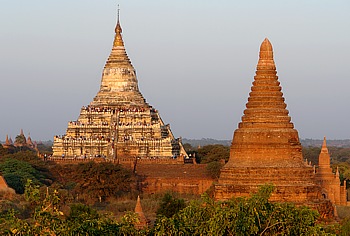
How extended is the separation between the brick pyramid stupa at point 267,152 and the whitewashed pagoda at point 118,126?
26.1 meters

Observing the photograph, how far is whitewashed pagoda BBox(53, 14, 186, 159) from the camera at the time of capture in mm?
76625

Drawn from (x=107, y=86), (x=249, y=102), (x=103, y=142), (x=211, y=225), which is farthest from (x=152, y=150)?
(x=211, y=225)

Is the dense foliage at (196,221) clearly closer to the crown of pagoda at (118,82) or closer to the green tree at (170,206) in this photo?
the green tree at (170,206)

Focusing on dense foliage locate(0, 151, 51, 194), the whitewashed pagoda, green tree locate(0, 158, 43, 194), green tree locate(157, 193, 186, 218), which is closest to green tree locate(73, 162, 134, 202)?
dense foliage locate(0, 151, 51, 194)

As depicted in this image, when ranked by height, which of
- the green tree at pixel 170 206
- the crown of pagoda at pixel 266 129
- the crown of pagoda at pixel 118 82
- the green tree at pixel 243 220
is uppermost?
the crown of pagoda at pixel 118 82

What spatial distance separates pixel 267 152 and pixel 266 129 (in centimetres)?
94

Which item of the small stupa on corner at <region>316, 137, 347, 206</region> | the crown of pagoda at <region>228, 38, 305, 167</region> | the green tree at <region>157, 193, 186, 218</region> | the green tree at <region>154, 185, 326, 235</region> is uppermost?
the crown of pagoda at <region>228, 38, 305, 167</region>

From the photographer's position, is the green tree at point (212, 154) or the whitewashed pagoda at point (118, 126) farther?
the green tree at point (212, 154)

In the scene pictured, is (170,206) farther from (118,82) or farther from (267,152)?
(118,82)

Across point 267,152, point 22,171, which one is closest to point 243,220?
point 267,152

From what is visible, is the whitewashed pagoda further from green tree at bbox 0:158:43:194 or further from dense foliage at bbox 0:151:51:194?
green tree at bbox 0:158:43:194

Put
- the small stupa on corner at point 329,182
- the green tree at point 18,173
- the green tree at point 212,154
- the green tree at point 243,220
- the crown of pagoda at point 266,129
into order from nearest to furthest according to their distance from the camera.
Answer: the green tree at point 243,220 < the crown of pagoda at point 266,129 < the small stupa on corner at point 329,182 < the green tree at point 18,173 < the green tree at point 212,154

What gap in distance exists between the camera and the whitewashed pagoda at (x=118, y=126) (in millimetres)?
76625

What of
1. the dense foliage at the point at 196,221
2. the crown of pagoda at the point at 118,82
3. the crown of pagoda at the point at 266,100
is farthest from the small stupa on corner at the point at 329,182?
the dense foliage at the point at 196,221
